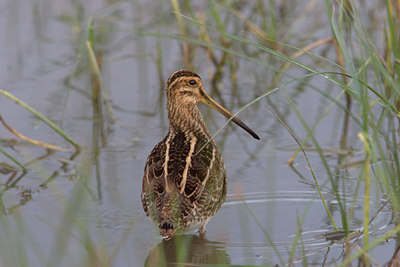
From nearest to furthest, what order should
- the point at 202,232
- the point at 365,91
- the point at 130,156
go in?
the point at 365,91
the point at 202,232
the point at 130,156

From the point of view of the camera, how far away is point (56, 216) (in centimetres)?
475

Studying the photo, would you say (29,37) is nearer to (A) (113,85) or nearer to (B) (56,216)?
(A) (113,85)

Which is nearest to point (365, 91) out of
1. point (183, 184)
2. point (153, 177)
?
point (183, 184)

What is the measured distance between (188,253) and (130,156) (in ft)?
5.00

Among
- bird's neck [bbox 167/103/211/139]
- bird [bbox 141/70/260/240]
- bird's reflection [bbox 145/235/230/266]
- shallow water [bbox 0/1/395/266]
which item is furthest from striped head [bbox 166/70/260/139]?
bird's reflection [bbox 145/235/230/266]

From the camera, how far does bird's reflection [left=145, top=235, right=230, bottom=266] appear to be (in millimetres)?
4340

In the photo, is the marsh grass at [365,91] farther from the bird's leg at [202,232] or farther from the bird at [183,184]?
the bird's leg at [202,232]

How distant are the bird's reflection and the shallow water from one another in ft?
0.04

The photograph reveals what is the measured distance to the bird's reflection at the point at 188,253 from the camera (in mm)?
4340

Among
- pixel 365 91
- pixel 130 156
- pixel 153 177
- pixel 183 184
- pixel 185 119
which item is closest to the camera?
pixel 365 91

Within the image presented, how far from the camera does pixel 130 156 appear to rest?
5.89m

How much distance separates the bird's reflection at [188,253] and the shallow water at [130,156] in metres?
0.01

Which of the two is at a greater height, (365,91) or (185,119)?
(185,119)

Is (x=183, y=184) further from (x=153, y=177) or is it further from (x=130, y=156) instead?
(x=130, y=156)
